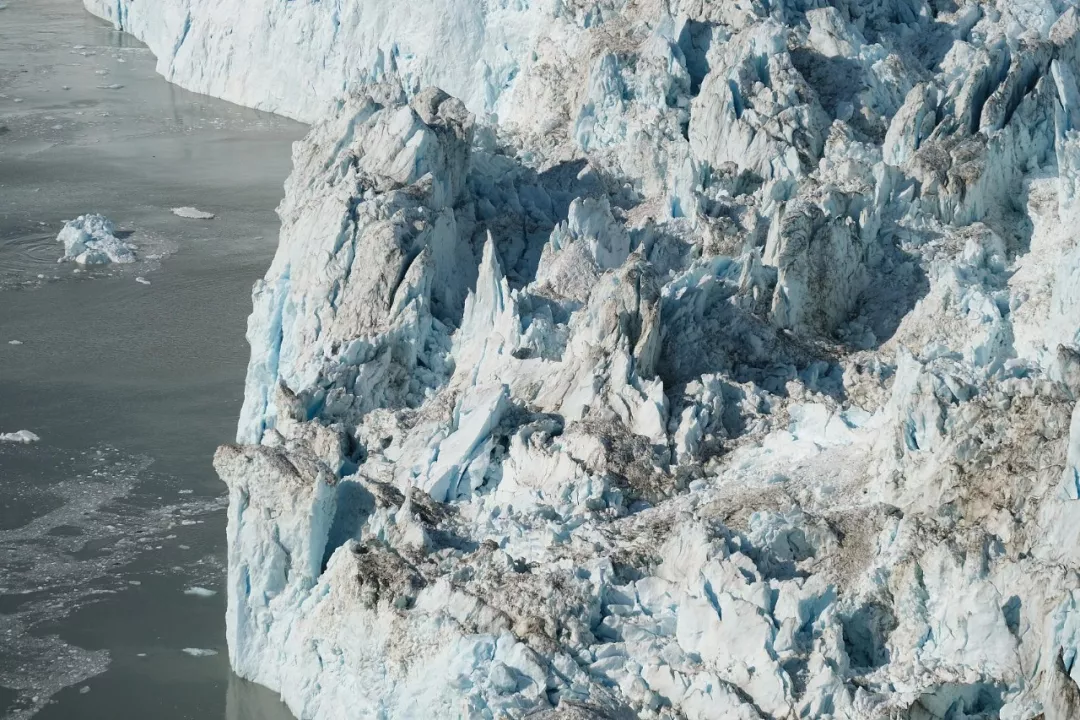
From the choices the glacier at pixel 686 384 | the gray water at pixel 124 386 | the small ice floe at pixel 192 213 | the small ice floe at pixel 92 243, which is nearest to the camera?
the glacier at pixel 686 384

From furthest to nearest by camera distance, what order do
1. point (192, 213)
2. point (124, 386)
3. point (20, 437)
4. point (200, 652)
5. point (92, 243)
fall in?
point (192, 213)
point (92, 243)
point (124, 386)
point (20, 437)
point (200, 652)

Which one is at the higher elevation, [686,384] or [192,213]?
[686,384]

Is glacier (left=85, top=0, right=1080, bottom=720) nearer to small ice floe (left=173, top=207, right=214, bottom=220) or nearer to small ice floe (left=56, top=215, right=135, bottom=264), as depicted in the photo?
small ice floe (left=173, top=207, right=214, bottom=220)

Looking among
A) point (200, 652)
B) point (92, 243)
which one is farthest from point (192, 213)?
point (200, 652)

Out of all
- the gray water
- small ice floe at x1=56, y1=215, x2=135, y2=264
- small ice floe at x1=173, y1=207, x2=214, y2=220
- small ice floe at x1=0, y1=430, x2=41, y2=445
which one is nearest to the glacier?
the gray water

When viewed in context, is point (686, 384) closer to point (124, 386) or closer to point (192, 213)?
point (124, 386)

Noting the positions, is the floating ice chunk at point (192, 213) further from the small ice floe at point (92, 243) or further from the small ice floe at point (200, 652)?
the small ice floe at point (200, 652)

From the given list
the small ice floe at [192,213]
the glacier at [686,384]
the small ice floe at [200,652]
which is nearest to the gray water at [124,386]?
the small ice floe at [200,652]
